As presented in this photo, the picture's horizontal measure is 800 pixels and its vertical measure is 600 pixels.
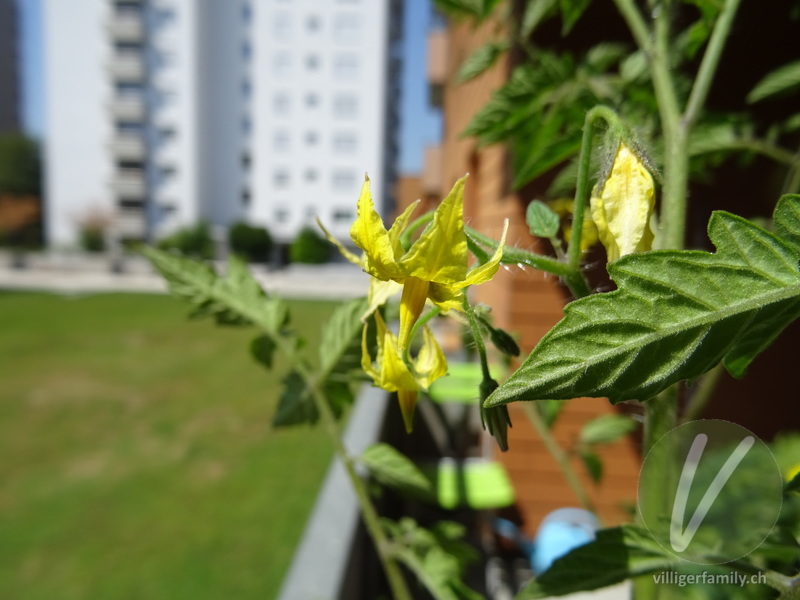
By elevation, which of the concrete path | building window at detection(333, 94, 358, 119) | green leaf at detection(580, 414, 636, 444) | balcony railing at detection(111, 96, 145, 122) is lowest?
the concrete path

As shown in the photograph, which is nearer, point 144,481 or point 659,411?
point 659,411

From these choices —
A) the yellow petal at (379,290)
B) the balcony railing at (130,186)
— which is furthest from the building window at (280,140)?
the yellow petal at (379,290)

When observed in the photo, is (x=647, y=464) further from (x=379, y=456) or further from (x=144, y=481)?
(x=144, y=481)

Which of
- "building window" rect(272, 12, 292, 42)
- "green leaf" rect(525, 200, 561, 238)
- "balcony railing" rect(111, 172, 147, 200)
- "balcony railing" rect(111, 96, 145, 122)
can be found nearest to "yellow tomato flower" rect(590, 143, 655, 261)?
"green leaf" rect(525, 200, 561, 238)

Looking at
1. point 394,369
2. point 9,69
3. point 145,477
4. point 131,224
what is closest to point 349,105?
point 131,224

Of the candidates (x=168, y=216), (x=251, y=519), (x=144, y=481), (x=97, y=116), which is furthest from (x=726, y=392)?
(x=97, y=116)

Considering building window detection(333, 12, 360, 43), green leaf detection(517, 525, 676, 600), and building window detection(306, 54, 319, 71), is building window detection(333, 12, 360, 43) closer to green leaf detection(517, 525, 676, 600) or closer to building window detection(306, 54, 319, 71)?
building window detection(306, 54, 319, 71)

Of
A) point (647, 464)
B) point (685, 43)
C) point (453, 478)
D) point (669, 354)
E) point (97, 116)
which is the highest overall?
point (97, 116)
